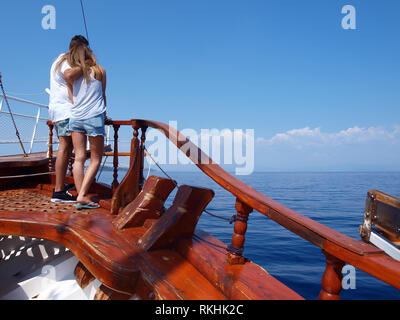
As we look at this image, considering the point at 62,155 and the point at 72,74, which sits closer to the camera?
the point at 72,74

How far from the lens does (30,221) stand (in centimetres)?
217

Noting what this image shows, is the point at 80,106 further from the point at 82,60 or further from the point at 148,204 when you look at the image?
the point at 148,204

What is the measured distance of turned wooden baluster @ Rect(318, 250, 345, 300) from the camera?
1.00 m

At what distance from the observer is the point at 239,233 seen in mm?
1490

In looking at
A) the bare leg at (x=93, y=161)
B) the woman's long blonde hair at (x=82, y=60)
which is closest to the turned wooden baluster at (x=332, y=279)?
the bare leg at (x=93, y=161)

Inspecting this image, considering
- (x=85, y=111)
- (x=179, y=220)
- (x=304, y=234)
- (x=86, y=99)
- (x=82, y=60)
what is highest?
(x=82, y=60)

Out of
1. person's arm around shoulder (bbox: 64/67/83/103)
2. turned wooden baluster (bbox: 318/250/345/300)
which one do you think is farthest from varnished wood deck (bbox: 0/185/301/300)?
person's arm around shoulder (bbox: 64/67/83/103)

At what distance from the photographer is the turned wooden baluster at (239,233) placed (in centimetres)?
145

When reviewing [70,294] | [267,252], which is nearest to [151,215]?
[70,294]

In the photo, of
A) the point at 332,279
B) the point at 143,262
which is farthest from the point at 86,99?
the point at 332,279

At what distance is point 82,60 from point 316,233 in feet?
8.60

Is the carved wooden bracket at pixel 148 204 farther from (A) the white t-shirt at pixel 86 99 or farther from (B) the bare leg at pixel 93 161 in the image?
(A) the white t-shirt at pixel 86 99

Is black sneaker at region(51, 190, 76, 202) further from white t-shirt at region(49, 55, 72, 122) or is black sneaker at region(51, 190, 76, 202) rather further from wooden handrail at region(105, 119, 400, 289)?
wooden handrail at region(105, 119, 400, 289)
